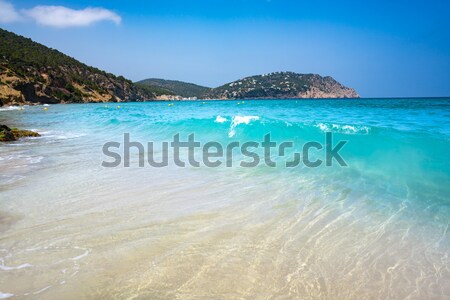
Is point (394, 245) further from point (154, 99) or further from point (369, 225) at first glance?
point (154, 99)

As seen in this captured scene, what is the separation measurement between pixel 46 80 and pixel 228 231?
112 meters

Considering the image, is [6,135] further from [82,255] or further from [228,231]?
[228,231]

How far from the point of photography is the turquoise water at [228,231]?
3436 mm

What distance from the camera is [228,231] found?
478 centimetres

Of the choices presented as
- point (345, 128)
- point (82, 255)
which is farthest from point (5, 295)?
point (345, 128)

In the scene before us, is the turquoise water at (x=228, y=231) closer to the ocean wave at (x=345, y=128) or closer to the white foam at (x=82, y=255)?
the white foam at (x=82, y=255)

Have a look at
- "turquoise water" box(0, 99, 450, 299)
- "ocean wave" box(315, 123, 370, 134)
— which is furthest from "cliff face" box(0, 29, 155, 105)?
"turquoise water" box(0, 99, 450, 299)

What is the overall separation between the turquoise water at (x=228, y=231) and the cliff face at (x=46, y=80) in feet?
262

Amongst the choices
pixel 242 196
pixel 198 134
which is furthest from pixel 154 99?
pixel 242 196

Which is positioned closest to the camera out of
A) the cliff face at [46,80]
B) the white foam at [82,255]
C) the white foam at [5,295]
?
the white foam at [5,295]

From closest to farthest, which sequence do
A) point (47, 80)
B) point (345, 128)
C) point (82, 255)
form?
1. point (82, 255)
2. point (345, 128)
3. point (47, 80)

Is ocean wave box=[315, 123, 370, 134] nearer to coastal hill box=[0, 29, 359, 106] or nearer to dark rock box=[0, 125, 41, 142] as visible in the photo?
dark rock box=[0, 125, 41, 142]

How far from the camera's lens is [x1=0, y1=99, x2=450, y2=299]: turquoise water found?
344 centimetres

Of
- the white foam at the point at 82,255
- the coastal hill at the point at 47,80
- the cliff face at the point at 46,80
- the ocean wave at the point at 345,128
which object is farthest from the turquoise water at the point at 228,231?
the cliff face at the point at 46,80
